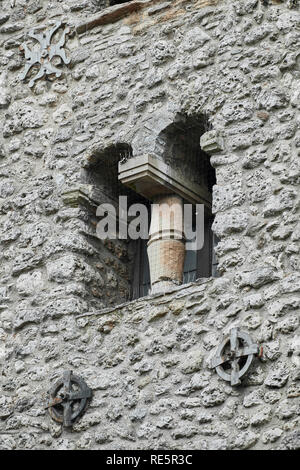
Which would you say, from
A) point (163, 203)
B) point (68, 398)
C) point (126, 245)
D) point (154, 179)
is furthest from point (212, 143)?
point (68, 398)

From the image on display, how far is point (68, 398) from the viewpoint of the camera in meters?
9.35

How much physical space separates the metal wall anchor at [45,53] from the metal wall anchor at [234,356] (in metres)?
3.14

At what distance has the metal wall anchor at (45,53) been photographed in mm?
10984

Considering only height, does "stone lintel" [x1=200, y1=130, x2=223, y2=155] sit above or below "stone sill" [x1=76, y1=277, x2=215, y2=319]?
above

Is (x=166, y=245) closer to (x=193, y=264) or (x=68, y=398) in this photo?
(x=193, y=264)

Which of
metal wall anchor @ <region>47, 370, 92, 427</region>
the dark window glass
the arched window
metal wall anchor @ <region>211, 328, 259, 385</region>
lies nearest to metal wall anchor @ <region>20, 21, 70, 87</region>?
the arched window

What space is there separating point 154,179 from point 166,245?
50 centimetres

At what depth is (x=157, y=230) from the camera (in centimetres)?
985

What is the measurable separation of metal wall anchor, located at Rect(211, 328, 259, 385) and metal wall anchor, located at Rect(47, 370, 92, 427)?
1026 millimetres

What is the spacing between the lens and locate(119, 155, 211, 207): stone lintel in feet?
32.4

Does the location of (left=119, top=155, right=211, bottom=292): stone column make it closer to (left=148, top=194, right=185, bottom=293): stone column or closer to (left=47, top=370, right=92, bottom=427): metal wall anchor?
(left=148, top=194, right=185, bottom=293): stone column

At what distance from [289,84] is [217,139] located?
0.63 meters
